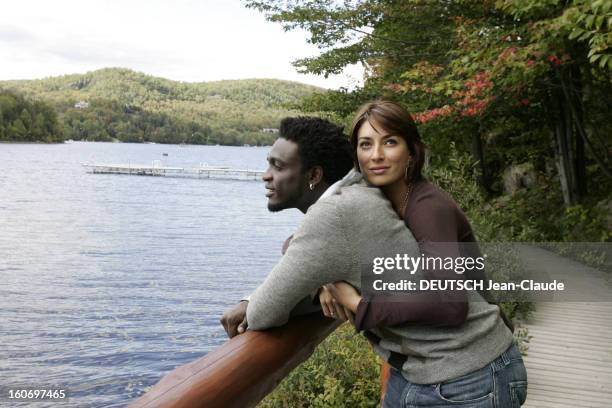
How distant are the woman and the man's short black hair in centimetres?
26

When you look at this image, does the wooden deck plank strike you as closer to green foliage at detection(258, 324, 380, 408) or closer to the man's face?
green foliage at detection(258, 324, 380, 408)

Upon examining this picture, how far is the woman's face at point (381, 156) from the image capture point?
1.69 meters

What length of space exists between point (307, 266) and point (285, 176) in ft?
1.72

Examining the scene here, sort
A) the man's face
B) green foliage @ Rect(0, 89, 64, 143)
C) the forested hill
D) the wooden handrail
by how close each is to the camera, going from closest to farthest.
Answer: the wooden handrail < the man's face < green foliage @ Rect(0, 89, 64, 143) < the forested hill

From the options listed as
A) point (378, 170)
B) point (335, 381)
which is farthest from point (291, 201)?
point (335, 381)

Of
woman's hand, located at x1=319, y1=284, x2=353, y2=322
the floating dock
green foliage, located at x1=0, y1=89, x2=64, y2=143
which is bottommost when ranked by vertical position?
the floating dock

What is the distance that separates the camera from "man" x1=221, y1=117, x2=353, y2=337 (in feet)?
6.56

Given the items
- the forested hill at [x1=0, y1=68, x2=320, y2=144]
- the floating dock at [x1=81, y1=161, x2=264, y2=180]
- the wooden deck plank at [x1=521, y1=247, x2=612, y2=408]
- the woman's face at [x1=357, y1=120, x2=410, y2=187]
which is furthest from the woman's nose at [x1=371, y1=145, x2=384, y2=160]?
the forested hill at [x1=0, y1=68, x2=320, y2=144]

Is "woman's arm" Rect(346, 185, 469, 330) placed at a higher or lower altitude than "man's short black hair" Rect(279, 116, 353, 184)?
lower

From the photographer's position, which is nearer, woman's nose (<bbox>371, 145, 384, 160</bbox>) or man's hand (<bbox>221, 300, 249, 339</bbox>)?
woman's nose (<bbox>371, 145, 384, 160</bbox>)

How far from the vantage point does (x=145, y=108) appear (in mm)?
151625

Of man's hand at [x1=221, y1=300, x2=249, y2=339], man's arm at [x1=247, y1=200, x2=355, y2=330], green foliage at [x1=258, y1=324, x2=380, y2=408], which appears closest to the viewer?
man's arm at [x1=247, y1=200, x2=355, y2=330]

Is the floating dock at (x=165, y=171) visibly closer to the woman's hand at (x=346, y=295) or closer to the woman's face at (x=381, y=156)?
the woman's face at (x=381, y=156)

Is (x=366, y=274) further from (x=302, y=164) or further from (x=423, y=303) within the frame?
(x=302, y=164)
